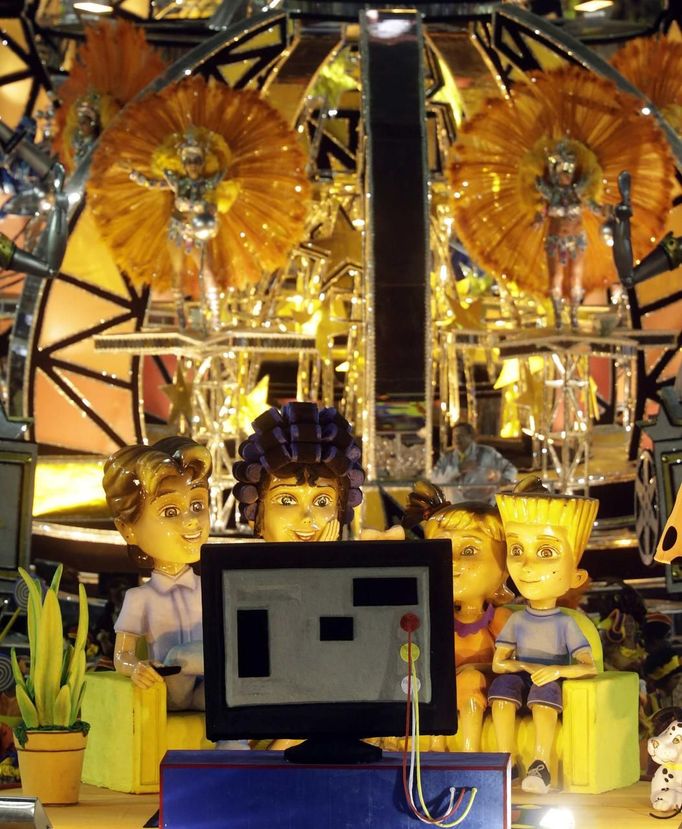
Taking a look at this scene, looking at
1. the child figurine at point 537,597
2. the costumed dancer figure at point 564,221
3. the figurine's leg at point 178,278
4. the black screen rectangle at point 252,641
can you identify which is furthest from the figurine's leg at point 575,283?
the black screen rectangle at point 252,641

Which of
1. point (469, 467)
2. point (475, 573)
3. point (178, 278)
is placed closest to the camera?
point (475, 573)

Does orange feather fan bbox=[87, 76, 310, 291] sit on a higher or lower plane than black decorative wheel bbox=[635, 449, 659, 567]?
higher

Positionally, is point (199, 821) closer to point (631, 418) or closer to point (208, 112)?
point (208, 112)

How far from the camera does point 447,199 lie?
415 inches

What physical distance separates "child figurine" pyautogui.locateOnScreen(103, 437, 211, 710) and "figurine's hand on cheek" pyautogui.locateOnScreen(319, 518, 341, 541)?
13.1 inches

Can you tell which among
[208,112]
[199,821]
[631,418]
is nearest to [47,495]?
[208,112]

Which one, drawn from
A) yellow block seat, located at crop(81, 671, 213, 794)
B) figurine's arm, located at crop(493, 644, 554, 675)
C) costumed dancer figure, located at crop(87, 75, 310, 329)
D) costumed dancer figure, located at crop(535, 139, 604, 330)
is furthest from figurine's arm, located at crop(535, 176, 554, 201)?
yellow block seat, located at crop(81, 671, 213, 794)

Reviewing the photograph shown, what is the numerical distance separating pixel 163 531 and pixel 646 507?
3.64 metres

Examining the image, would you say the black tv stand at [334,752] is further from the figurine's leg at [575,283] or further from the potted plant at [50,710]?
the figurine's leg at [575,283]

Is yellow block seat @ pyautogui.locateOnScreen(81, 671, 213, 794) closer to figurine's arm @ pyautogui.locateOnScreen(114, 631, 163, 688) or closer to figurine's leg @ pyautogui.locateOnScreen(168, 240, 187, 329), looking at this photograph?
figurine's arm @ pyautogui.locateOnScreen(114, 631, 163, 688)

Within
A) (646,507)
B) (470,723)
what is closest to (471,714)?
(470,723)

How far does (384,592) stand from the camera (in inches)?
174

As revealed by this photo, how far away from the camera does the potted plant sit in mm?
5094

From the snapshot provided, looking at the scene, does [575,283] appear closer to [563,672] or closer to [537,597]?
[537,597]
